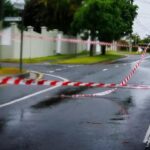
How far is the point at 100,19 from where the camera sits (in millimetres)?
58188

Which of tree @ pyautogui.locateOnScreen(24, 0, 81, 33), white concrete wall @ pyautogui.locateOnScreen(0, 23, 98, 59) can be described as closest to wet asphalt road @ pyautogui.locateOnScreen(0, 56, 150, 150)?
white concrete wall @ pyautogui.locateOnScreen(0, 23, 98, 59)

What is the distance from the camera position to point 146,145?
10.1 metres

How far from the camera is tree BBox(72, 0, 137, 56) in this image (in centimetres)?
5778

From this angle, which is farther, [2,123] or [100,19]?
[100,19]

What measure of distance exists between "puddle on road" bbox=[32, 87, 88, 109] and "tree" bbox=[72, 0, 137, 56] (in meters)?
36.7

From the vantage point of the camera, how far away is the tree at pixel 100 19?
57.8 meters

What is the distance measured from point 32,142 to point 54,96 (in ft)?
27.7

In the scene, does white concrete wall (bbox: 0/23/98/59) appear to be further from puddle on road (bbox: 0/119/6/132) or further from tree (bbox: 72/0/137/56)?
puddle on road (bbox: 0/119/6/132)

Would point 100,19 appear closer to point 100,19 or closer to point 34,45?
point 100,19

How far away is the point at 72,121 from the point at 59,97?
5.49 m

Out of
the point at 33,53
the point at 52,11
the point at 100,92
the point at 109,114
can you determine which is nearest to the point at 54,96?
the point at 100,92

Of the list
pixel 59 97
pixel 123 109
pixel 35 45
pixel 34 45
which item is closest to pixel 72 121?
pixel 123 109

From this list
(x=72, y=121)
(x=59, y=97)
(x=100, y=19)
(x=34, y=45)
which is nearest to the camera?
(x=72, y=121)

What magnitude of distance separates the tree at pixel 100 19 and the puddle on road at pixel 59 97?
36675 mm
